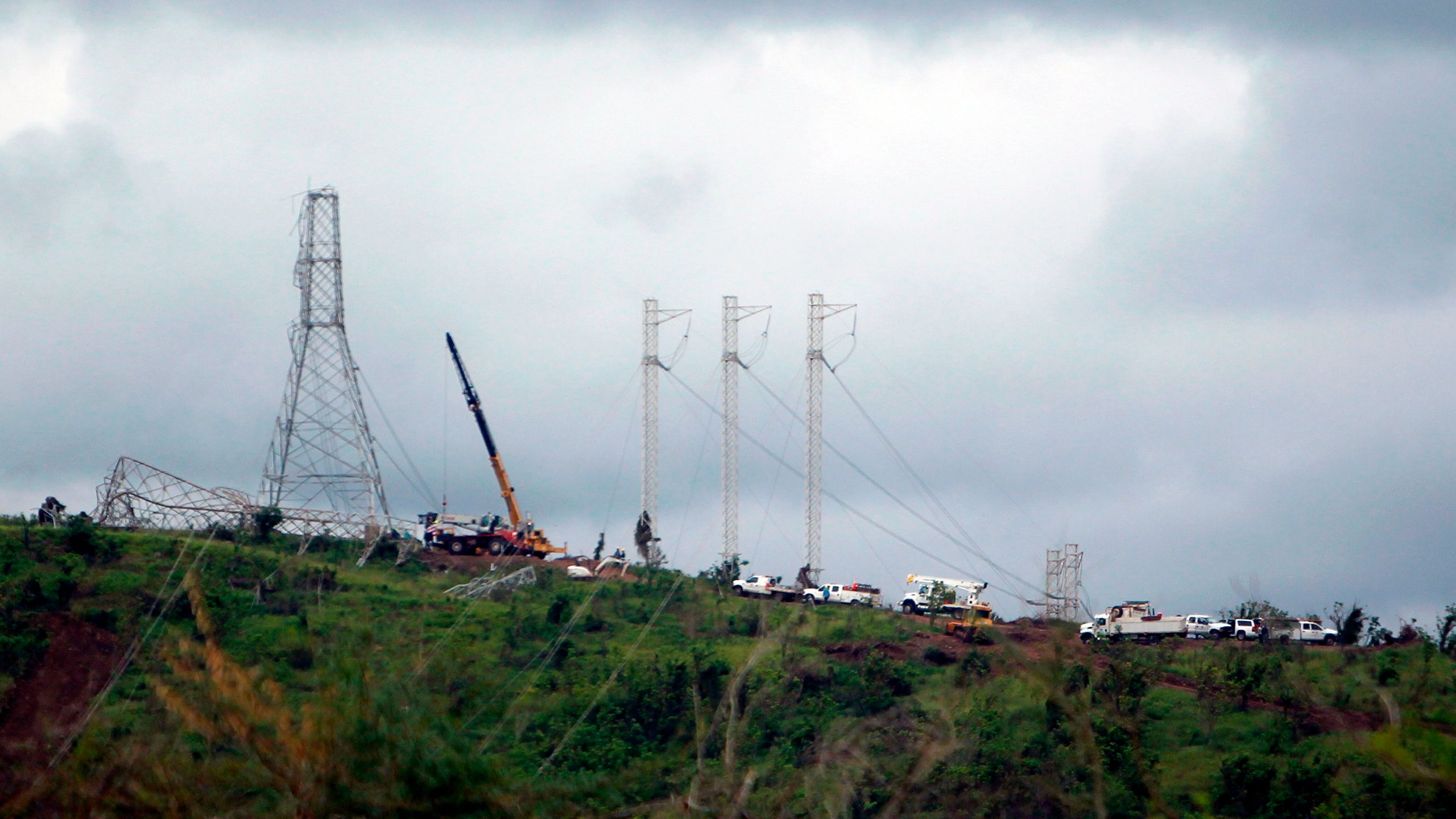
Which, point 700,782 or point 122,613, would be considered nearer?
point 700,782

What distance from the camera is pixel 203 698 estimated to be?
1075cm

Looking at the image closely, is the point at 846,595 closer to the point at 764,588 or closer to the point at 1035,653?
the point at 764,588

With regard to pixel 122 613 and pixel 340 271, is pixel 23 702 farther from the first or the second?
pixel 340 271

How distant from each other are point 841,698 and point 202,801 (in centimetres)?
3019

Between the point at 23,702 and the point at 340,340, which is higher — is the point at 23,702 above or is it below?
below

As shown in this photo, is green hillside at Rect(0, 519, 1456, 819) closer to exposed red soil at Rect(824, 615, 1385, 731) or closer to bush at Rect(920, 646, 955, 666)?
exposed red soil at Rect(824, 615, 1385, 731)

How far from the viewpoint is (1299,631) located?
169ft

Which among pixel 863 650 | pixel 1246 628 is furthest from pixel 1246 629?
pixel 863 650

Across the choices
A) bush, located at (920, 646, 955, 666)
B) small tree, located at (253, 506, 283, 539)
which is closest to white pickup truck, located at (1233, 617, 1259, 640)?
bush, located at (920, 646, 955, 666)

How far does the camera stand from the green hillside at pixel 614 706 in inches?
375

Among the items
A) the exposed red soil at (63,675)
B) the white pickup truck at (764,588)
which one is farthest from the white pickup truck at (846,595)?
the exposed red soil at (63,675)

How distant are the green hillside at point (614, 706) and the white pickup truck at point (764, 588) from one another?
220 centimetres

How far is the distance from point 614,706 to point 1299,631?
28.6m

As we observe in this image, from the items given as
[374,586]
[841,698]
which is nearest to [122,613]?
[374,586]
